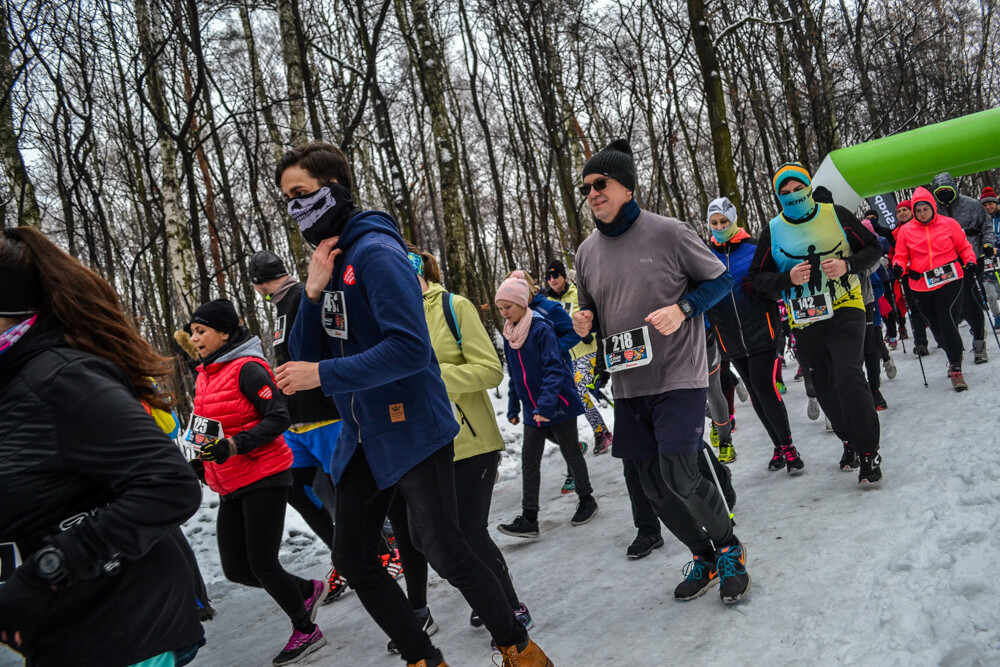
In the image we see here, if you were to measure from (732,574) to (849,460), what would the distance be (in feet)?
7.91

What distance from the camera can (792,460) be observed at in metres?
5.97

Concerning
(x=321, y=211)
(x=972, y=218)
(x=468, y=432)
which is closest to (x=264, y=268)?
(x=468, y=432)

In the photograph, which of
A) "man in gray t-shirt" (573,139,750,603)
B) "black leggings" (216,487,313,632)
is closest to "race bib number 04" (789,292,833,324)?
"man in gray t-shirt" (573,139,750,603)

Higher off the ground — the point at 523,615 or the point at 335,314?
the point at 335,314

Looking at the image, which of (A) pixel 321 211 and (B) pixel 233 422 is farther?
(B) pixel 233 422

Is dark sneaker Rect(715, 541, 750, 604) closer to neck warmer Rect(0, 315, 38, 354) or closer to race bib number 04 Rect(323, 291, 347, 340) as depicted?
race bib number 04 Rect(323, 291, 347, 340)

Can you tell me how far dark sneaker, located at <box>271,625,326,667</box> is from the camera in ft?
14.1

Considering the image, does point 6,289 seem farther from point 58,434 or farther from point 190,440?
point 190,440

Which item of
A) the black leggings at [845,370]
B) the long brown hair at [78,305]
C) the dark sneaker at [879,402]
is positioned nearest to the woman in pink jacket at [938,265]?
the dark sneaker at [879,402]

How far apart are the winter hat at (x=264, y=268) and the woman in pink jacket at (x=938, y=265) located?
22.1 feet

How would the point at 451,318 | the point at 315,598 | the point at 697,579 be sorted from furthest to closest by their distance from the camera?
the point at 315,598 < the point at 451,318 < the point at 697,579

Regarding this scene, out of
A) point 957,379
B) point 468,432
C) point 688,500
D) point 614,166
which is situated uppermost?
point 614,166

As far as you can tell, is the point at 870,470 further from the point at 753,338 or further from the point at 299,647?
the point at 299,647

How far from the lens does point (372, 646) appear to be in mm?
4262
